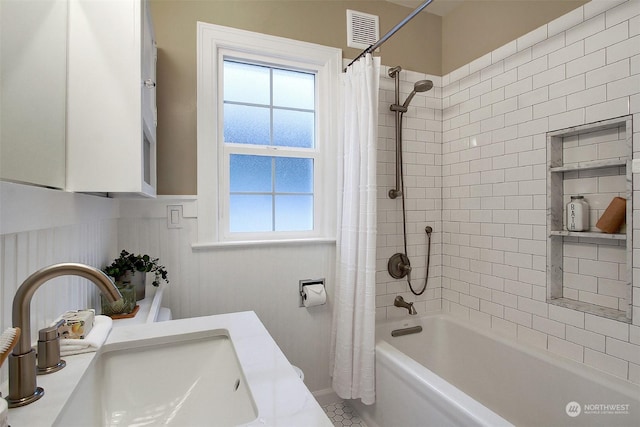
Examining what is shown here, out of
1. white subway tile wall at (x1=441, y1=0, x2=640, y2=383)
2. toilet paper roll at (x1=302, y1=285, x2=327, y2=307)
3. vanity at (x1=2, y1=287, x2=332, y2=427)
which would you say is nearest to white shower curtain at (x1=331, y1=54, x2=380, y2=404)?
toilet paper roll at (x1=302, y1=285, x2=327, y2=307)

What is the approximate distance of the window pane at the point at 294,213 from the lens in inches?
81.4

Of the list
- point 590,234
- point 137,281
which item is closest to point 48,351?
point 137,281

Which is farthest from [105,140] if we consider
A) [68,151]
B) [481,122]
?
[481,122]

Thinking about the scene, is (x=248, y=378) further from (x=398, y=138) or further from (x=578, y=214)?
(x=398, y=138)

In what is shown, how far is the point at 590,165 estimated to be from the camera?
1.47 meters

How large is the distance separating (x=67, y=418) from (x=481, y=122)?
239 centimetres

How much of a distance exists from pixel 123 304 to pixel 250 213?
92 cm

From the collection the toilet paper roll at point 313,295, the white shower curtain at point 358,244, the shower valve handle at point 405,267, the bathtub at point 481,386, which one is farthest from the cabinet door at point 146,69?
the shower valve handle at point 405,267

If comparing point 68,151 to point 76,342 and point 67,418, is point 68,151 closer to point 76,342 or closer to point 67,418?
point 76,342

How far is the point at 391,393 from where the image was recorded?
1.62 metres

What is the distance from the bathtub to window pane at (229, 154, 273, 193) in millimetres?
1246

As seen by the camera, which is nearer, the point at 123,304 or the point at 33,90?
the point at 33,90

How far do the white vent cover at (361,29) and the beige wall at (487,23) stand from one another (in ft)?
2.00

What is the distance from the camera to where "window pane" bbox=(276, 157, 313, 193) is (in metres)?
2.07
